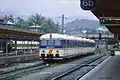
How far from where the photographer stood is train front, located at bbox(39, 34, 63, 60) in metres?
31.1

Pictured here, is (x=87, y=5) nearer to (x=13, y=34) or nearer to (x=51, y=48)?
(x=51, y=48)

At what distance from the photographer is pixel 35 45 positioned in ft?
230

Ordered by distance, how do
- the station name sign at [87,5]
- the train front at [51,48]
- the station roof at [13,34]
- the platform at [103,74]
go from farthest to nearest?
the station roof at [13,34] < the train front at [51,48] < the platform at [103,74] < the station name sign at [87,5]

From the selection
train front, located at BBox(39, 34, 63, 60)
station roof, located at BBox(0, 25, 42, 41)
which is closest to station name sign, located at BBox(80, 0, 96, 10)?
train front, located at BBox(39, 34, 63, 60)

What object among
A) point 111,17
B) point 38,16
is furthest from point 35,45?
point 38,16

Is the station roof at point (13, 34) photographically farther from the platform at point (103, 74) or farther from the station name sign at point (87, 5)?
the station name sign at point (87, 5)

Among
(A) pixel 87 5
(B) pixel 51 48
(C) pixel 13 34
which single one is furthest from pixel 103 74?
(C) pixel 13 34

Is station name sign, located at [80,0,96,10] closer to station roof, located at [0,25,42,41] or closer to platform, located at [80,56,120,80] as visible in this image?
platform, located at [80,56,120,80]

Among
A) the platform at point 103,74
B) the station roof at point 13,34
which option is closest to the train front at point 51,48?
the platform at point 103,74

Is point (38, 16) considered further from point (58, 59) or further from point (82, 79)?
point (82, 79)

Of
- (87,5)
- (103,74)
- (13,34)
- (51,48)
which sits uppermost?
(87,5)

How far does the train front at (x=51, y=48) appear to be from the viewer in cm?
3112

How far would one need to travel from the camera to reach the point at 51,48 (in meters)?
31.3

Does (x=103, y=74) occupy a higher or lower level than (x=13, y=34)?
lower
